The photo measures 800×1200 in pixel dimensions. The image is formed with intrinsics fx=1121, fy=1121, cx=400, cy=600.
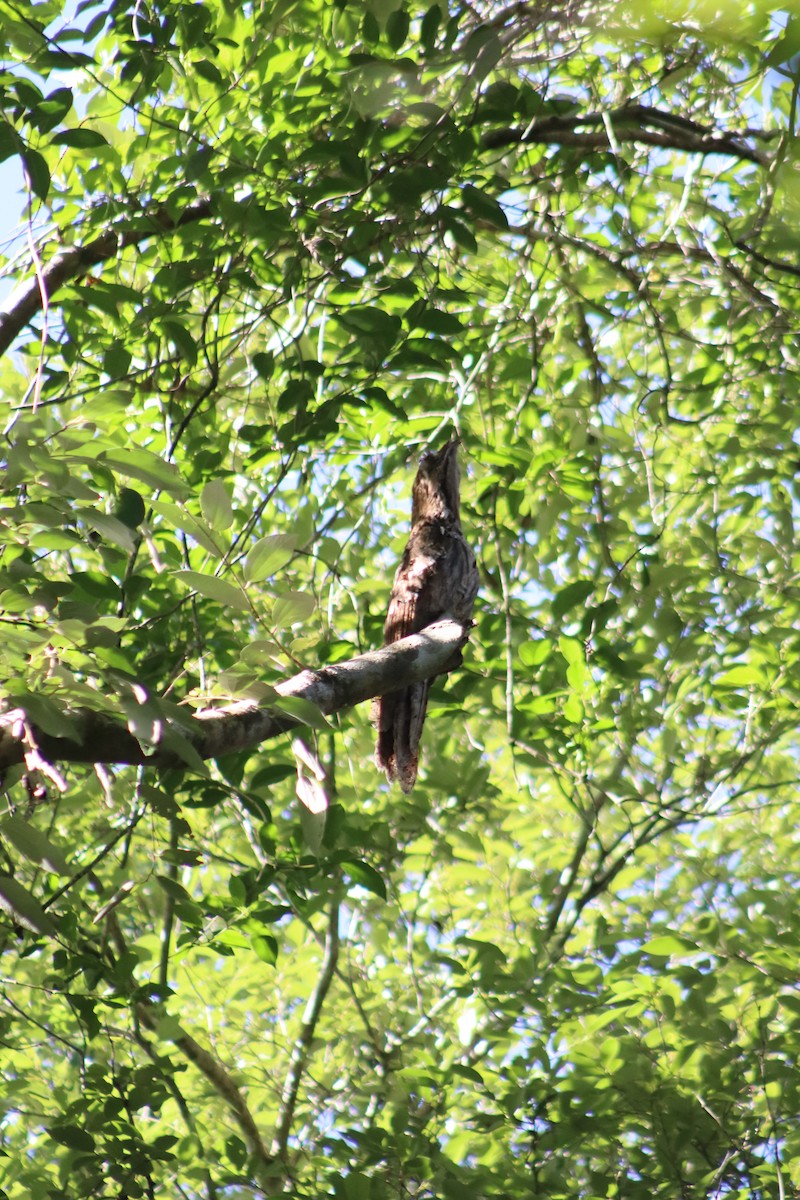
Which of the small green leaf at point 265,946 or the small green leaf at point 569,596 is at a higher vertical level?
the small green leaf at point 569,596

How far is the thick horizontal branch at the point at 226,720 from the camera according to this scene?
1.36m

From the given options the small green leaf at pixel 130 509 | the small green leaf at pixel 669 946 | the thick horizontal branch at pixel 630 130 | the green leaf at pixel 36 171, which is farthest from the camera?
the thick horizontal branch at pixel 630 130

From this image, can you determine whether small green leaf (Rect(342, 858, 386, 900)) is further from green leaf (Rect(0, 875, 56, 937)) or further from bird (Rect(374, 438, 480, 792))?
green leaf (Rect(0, 875, 56, 937))

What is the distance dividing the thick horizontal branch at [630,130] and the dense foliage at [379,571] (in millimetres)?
12

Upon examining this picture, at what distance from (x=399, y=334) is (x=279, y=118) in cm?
52

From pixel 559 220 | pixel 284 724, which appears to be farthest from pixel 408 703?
pixel 559 220

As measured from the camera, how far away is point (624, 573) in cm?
313

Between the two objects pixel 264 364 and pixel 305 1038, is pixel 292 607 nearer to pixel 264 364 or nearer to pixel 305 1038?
pixel 264 364

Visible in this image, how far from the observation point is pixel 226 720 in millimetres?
1523

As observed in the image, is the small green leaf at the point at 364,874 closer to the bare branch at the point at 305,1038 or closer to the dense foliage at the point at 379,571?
the dense foliage at the point at 379,571

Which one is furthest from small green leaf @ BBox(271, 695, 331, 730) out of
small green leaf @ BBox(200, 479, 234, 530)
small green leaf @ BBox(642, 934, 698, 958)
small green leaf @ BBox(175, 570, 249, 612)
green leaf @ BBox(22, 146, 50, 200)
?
small green leaf @ BBox(642, 934, 698, 958)

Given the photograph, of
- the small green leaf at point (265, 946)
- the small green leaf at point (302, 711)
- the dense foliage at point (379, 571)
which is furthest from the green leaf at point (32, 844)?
the small green leaf at point (265, 946)

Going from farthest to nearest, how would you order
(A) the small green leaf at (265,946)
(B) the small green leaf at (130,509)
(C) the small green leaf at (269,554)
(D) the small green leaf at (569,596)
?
(D) the small green leaf at (569,596)
(A) the small green leaf at (265,946)
(B) the small green leaf at (130,509)
(C) the small green leaf at (269,554)

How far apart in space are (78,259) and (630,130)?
4.79 ft
